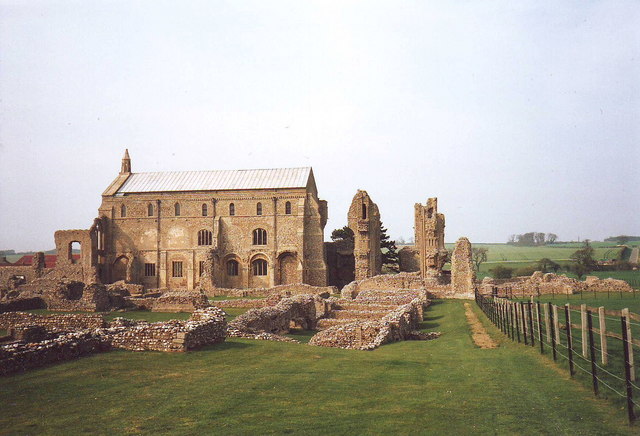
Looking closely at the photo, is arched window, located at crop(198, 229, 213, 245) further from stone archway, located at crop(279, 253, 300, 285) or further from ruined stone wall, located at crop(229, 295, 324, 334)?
ruined stone wall, located at crop(229, 295, 324, 334)

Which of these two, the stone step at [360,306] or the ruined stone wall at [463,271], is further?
the ruined stone wall at [463,271]

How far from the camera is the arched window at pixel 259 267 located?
56.3m

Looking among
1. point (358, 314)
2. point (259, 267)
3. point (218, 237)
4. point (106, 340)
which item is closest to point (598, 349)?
point (106, 340)

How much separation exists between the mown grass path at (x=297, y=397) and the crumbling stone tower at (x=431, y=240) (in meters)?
33.6

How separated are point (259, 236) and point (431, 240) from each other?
19.2 meters

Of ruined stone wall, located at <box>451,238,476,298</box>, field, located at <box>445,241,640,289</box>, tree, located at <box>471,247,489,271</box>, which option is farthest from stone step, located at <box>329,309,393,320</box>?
tree, located at <box>471,247,489,271</box>

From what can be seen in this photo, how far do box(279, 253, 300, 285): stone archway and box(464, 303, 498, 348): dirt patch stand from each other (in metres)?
29.8

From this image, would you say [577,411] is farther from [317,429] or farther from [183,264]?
[183,264]

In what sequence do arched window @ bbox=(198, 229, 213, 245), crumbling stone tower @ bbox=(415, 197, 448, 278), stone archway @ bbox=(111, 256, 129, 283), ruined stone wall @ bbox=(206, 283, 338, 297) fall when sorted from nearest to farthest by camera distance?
ruined stone wall @ bbox=(206, 283, 338, 297) < crumbling stone tower @ bbox=(415, 197, 448, 278) < arched window @ bbox=(198, 229, 213, 245) < stone archway @ bbox=(111, 256, 129, 283)

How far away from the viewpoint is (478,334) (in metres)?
20.1

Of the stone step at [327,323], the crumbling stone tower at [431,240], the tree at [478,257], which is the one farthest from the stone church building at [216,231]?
the tree at [478,257]

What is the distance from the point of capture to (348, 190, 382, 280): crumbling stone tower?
51.5 metres

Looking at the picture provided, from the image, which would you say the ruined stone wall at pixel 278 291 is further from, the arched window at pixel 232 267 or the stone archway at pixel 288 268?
the arched window at pixel 232 267

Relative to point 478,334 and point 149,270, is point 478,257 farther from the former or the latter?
point 478,334
